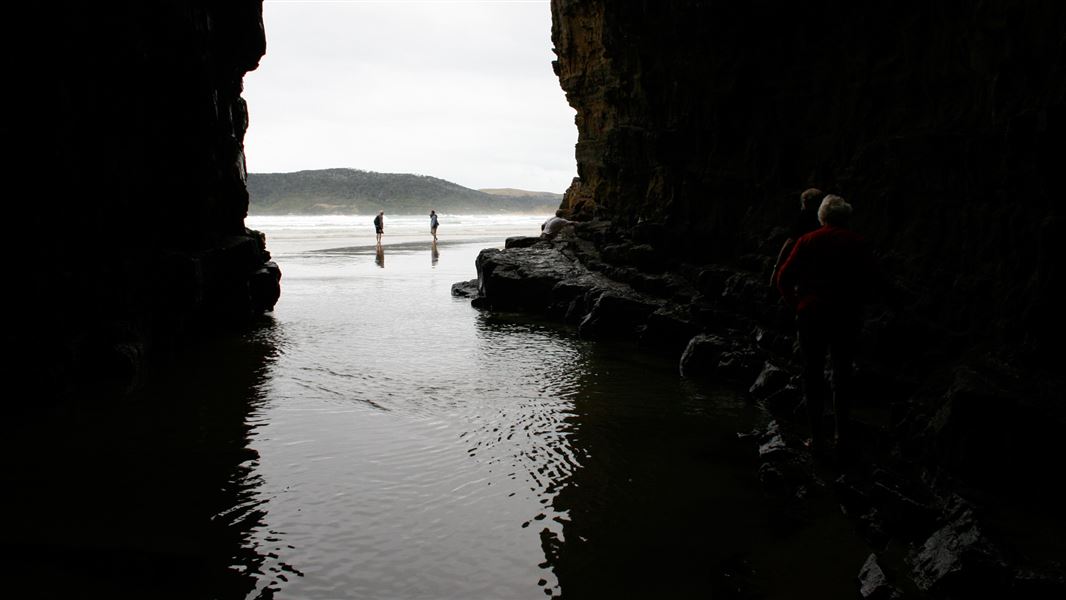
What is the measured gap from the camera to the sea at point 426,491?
399cm

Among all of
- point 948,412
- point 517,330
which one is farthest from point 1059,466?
point 517,330

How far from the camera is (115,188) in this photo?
9047 millimetres

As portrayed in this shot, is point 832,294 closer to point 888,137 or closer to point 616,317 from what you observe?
point 888,137

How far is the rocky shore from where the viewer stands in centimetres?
379

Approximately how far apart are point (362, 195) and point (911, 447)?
112003 millimetres

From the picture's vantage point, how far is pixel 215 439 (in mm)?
6273

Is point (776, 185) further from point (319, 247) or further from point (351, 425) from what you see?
point (319, 247)

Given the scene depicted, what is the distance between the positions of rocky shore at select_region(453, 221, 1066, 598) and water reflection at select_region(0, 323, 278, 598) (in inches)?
138

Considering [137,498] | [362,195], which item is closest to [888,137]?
[137,498]

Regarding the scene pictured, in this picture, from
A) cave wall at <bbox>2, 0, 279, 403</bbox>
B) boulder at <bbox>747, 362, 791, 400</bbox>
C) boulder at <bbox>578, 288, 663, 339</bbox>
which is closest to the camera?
cave wall at <bbox>2, 0, 279, 403</bbox>

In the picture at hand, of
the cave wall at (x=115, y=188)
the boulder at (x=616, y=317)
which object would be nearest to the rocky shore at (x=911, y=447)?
the boulder at (x=616, y=317)

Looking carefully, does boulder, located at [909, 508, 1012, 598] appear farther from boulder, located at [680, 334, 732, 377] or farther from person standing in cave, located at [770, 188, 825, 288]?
boulder, located at [680, 334, 732, 377]

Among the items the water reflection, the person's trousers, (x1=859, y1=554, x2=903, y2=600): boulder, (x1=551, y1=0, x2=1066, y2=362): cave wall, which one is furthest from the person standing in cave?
the water reflection

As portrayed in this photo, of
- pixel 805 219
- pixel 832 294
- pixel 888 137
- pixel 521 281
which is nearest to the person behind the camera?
pixel 832 294
